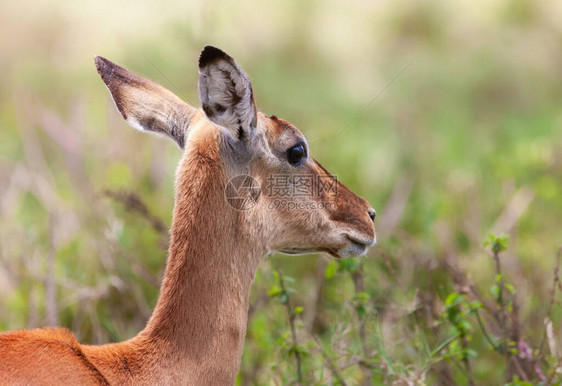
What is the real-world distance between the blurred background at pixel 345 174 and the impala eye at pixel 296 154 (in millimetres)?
697

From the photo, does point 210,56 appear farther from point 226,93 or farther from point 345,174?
point 345,174

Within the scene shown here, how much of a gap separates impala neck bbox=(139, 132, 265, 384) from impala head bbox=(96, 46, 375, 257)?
2cm

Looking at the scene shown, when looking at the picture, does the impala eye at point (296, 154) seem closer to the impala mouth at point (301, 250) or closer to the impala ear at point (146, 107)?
the impala mouth at point (301, 250)

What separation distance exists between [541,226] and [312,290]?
9.33ft

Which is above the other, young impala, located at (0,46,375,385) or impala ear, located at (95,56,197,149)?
impala ear, located at (95,56,197,149)

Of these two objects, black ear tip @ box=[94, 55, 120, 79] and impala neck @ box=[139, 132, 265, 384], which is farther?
black ear tip @ box=[94, 55, 120, 79]

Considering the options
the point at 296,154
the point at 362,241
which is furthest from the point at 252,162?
the point at 362,241

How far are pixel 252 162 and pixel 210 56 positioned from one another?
2.35 feet

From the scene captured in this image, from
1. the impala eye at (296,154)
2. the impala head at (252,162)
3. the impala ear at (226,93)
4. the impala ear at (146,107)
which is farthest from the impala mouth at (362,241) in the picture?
the impala ear at (146,107)

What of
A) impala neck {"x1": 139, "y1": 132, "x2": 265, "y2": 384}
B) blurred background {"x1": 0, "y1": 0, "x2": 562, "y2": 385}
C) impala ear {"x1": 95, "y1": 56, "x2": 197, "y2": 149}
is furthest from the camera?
blurred background {"x1": 0, "y1": 0, "x2": 562, "y2": 385}

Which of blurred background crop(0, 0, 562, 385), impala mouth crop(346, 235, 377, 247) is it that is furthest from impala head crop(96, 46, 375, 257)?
blurred background crop(0, 0, 562, 385)

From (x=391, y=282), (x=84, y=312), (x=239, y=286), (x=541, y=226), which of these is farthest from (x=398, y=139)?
(x=239, y=286)

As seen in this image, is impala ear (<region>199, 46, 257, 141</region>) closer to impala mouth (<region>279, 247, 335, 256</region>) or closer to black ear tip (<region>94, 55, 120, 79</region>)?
impala mouth (<region>279, 247, 335, 256</region>)

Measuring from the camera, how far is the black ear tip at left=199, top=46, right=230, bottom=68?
352 centimetres
